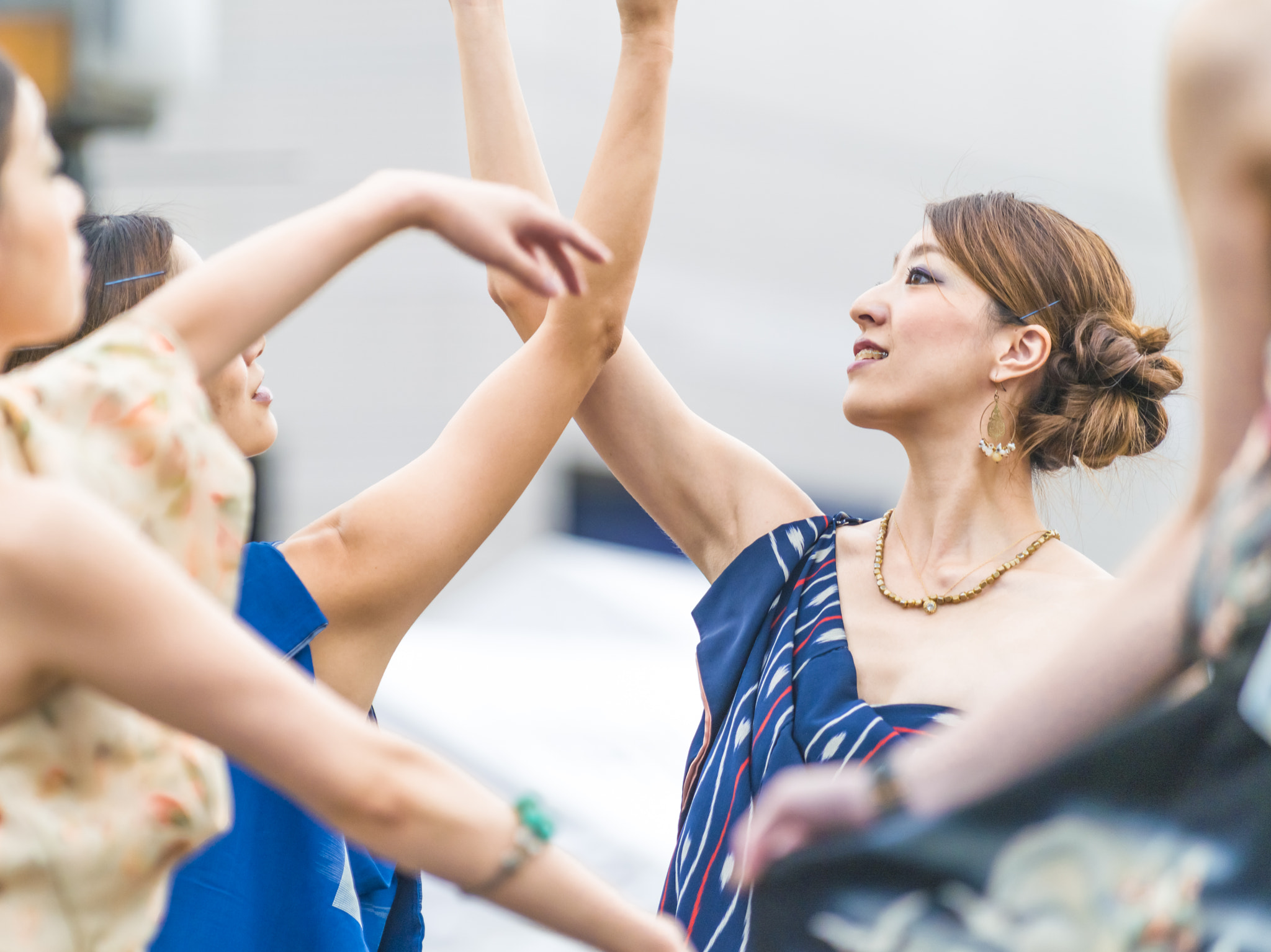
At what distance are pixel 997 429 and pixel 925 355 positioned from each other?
16 centimetres

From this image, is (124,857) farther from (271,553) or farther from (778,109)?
(778,109)

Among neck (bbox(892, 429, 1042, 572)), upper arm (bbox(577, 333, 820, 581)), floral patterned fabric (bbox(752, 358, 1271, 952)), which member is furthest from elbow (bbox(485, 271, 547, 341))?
floral patterned fabric (bbox(752, 358, 1271, 952))

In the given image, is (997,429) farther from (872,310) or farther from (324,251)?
(324,251)

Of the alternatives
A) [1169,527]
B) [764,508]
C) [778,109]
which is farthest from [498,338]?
[1169,527]

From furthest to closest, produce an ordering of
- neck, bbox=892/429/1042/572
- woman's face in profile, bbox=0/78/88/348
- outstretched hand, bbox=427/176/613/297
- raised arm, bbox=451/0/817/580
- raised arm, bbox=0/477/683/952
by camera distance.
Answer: neck, bbox=892/429/1042/572, raised arm, bbox=451/0/817/580, outstretched hand, bbox=427/176/613/297, woman's face in profile, bbox=0/78/88/348, raised arm, bbox=0/477/683/952

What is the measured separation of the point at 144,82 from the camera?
18.2 feet

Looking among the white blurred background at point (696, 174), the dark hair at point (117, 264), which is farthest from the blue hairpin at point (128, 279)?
the white blurred background at point (696, 174)

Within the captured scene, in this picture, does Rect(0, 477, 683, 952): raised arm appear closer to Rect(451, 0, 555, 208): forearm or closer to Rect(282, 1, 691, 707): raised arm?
Rect(282, 1, 691, 707): raised arm

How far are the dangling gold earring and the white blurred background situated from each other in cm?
404

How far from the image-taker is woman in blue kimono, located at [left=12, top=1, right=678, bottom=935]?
139 cm

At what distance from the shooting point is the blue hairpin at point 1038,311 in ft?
6.18

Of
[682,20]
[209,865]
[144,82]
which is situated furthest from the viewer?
[682,20]

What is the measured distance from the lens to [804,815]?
1037 mm

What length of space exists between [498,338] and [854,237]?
73.6 inches
